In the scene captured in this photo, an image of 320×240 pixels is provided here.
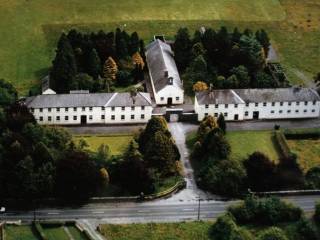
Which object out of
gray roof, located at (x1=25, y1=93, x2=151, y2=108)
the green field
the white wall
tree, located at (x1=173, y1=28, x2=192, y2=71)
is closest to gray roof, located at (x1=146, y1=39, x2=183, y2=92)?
the white wall

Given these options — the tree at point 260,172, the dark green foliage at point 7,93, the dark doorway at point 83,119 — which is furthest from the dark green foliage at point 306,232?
the dark green foliage at point 7,93

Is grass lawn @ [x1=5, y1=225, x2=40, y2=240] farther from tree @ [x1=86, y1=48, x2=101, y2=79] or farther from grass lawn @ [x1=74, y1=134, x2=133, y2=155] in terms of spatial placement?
tree @ [x1=86, y1=48, x2=101, y2=79]

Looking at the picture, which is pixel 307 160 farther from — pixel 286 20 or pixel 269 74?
pixel 286 20

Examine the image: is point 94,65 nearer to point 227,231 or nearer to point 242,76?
point 242,76

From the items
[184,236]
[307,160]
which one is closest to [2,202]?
[184,236]

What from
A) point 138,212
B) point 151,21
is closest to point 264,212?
point 138,212
